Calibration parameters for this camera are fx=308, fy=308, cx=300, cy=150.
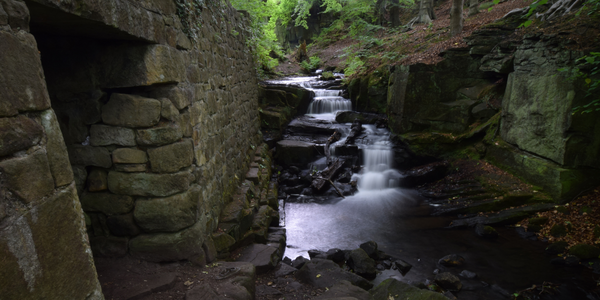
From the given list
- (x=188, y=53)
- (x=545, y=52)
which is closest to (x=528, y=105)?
(x=545, y=52)

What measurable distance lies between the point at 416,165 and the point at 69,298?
32.0 ft

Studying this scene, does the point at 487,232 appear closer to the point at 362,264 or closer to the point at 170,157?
the point at 362,264

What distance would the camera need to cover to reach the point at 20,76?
4.50 feet

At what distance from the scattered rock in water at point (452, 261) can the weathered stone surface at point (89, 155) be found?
17.8 ft

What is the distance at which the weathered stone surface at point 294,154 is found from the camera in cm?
1005

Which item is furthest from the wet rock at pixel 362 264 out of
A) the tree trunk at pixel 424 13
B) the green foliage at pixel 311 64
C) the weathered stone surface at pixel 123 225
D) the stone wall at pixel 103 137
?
the green foliage at pixel 311 64

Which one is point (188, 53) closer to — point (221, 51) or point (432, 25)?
point (221, 51)

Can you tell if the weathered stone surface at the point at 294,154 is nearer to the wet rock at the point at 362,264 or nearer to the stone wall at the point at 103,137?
the wet rock at the point at 362,264

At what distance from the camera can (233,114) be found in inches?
230

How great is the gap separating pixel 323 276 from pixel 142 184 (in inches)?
103

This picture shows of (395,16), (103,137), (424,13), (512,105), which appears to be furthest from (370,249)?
(395,16)

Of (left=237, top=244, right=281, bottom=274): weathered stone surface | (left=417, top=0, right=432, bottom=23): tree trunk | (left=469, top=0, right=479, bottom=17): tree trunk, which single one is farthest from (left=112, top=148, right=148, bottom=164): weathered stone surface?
(left=417, top=0, right=432, bottom=23): tree trunk

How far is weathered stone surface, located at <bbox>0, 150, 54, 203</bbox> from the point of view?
130cm

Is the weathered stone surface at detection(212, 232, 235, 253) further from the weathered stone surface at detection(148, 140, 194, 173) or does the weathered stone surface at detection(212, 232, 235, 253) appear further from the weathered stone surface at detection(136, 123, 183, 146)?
the weathered stone surface at detection(136, 123, 183, 146)
